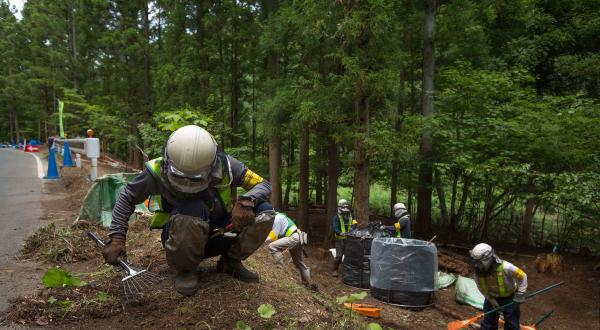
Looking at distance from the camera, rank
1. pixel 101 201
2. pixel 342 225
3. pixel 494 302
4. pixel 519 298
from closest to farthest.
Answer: pixel 519 298 < pixel 494 302 < pixel 101 201 < pixel 342 225

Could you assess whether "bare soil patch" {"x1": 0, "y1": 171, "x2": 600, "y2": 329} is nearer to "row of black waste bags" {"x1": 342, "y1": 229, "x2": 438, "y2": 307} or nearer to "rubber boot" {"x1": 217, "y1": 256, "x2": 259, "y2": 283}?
"rubber boot" {"x1": 217, "y1": 256, "x2": 259, "y2": 283}

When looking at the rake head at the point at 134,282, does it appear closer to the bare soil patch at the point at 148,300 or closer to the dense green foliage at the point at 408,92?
the bare soil patch at the point at 148,300

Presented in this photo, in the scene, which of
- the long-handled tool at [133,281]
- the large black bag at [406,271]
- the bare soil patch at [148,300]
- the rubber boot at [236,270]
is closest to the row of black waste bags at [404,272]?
the large black bag at [406,271]

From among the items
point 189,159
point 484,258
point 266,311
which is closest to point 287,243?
point 484,258

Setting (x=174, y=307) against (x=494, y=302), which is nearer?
(x=174, y=307)

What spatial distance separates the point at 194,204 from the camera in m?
3.03

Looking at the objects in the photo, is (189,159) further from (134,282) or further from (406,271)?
(406,271)

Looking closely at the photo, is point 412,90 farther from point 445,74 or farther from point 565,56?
point 565,56

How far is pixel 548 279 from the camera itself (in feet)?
33.1

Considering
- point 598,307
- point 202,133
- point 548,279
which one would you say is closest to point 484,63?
point 548,279

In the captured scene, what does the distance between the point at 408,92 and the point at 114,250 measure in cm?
1507

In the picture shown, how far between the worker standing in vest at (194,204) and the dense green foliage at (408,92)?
5317 millimetres

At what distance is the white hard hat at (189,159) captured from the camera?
2.83m

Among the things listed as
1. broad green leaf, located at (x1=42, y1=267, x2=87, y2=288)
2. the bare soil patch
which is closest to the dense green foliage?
the bare soil patch
